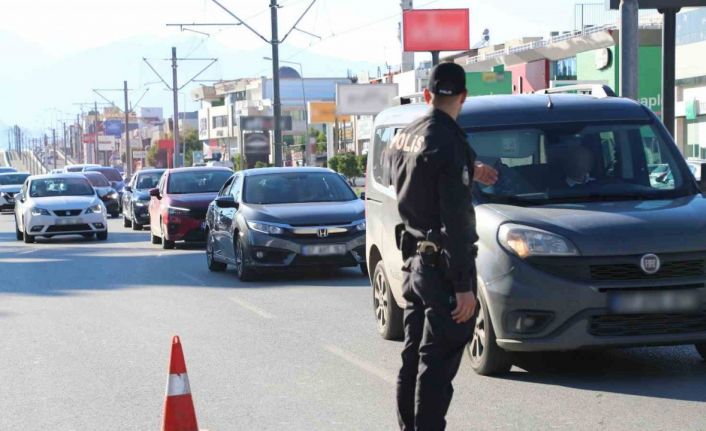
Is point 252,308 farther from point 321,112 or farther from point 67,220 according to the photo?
point 321,112

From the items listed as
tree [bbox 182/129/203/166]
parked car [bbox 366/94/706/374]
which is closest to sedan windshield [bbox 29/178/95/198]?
parked car [bbox 366/94/706/374]

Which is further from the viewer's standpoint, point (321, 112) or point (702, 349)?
point (321, 112)

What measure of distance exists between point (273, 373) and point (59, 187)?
71.1 feet

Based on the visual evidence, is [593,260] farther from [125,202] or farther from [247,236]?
[125,202]

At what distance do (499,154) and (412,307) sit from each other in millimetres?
3598

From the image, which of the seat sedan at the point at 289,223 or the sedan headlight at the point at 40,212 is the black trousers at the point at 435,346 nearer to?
the seat sedan at the point at 289,223

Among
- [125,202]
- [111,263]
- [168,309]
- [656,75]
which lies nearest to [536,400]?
[168,309]

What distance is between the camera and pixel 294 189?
1758 cm

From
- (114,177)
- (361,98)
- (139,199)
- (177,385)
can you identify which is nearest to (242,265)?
(177,385)

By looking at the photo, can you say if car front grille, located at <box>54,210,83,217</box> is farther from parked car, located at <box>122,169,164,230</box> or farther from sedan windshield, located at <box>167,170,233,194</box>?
parked car, located at <box>122,169,164,230</box>

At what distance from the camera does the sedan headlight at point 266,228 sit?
16.3 m

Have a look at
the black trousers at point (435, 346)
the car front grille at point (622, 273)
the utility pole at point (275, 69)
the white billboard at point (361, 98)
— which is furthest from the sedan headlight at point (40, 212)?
the white billboard at point (361, 98)

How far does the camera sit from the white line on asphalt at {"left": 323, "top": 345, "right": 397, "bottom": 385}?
29.2 ft

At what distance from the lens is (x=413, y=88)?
83188 millimetres
